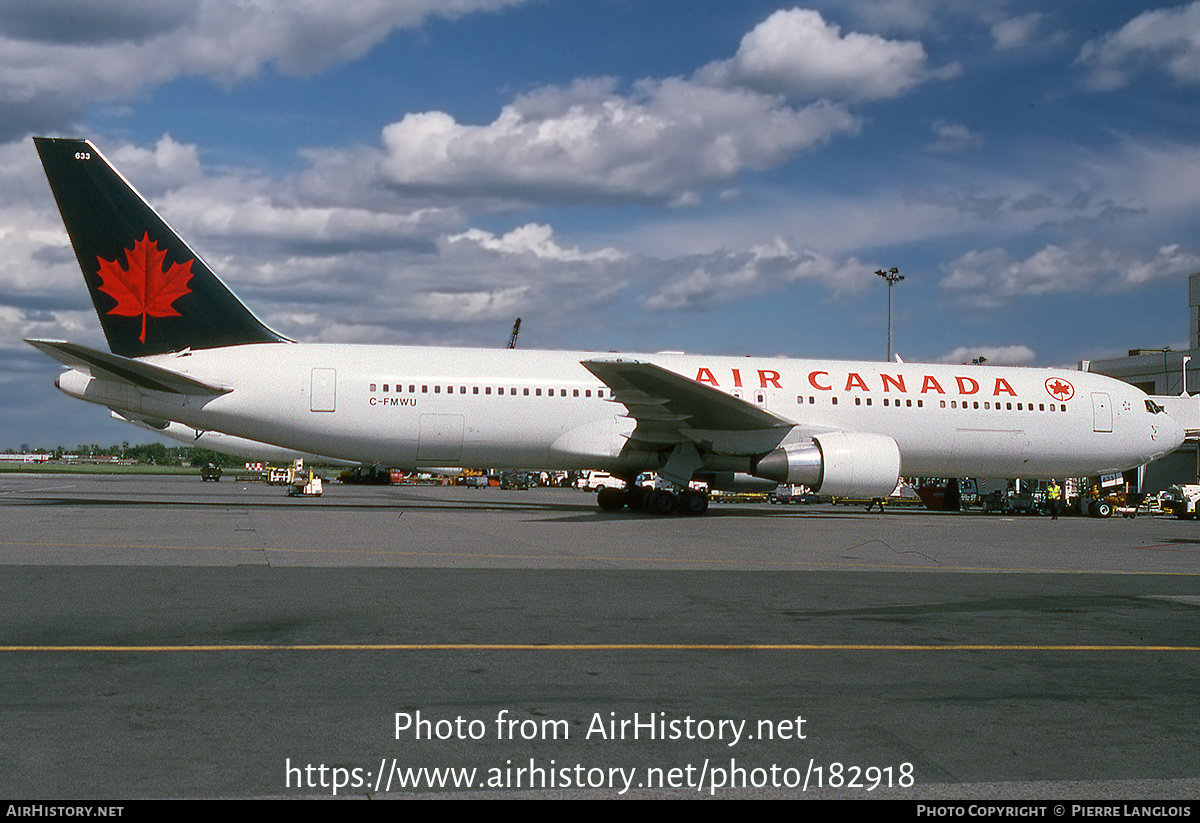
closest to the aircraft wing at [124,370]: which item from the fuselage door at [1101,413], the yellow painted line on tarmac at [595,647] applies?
the yellow painted line on tarmac at [595,647]

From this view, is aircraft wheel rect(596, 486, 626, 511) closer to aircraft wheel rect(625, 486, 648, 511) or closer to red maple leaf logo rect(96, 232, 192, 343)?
aircraft wheel rect(625, 486, 648, 511)

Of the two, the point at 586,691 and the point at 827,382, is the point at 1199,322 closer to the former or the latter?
the point at 827,382

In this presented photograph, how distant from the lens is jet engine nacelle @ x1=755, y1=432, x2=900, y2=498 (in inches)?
841

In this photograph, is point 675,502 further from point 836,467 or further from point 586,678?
point 586,678

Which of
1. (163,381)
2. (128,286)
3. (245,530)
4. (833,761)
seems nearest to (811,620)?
(833,761)

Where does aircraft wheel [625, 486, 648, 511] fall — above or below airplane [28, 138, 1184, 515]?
below

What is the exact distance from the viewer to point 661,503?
76.3 feet

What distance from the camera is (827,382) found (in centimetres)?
2492

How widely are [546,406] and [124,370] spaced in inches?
374

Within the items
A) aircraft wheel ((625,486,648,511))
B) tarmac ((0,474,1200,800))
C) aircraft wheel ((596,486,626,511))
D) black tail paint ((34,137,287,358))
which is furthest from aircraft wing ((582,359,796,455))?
black tail paint ((34,137,287,358))

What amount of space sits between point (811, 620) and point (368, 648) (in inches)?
147

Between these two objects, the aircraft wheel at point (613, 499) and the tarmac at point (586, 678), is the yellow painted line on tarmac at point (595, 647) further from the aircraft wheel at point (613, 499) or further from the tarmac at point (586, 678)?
the aircraft wheel at point (613, 499)

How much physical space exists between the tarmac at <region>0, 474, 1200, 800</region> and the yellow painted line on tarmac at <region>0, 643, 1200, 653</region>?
35mm

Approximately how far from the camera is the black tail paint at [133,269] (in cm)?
2227
